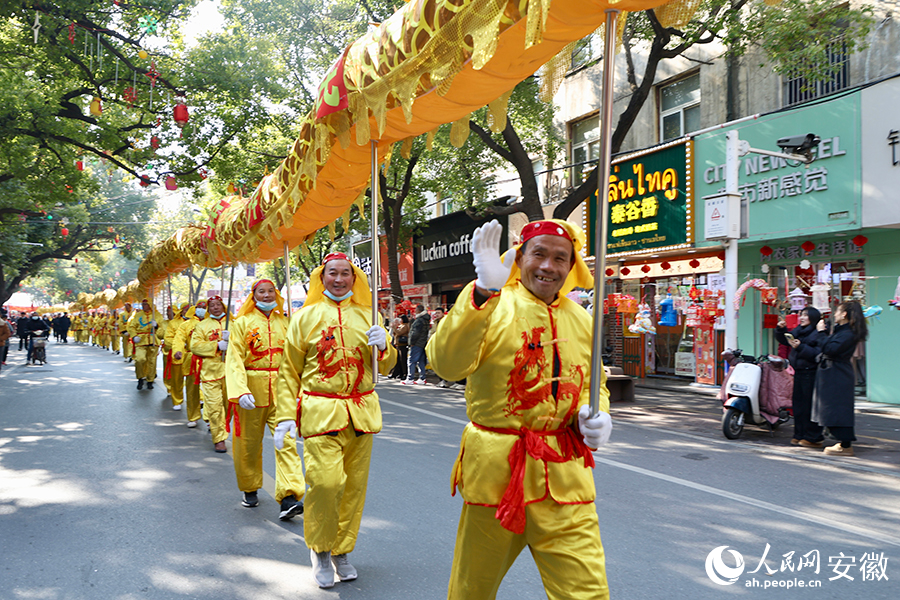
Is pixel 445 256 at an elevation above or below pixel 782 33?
below

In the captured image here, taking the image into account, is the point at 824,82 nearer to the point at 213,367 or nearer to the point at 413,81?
the point at 213,367

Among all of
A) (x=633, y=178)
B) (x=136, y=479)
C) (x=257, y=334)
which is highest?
(x=633, y=178)

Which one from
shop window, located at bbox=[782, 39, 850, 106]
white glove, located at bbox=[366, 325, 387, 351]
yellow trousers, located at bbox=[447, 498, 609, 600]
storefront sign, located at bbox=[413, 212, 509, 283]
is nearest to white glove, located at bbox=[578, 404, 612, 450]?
yellow trousers, located at bbox=[447, 498, 609, 600]

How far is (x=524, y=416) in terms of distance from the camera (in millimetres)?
2674

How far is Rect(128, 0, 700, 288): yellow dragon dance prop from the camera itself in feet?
8.20

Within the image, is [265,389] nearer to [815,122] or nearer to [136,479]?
[136,479]

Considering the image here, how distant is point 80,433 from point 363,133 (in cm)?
741

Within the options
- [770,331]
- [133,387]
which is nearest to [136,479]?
[133,387]

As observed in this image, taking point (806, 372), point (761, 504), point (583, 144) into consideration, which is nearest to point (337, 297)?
point (761, 504)

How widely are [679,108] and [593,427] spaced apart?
15.0m

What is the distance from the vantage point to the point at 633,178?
16281mm

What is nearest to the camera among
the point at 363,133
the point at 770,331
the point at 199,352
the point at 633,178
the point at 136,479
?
the point at 363,133

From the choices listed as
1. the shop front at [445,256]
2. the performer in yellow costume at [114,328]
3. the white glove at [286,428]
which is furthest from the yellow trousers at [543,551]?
the performer in yellow costume at [114,328]

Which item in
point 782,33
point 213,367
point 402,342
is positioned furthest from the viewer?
point 402,342
